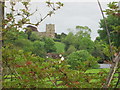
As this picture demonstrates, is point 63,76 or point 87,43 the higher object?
point 63,76

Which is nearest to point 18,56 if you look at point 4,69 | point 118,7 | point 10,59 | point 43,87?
point 10,59

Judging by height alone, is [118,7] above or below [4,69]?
above

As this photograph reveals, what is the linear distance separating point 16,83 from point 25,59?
0.21 m

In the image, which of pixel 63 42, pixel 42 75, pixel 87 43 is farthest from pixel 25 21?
pixel 63 42

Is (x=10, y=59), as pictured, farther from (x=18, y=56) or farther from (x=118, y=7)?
(x=118, y=7)

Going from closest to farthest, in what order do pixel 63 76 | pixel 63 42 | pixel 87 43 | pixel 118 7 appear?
pixel 118 7 < pixel 63 76 < pixel 87 43 < pixel 63 42

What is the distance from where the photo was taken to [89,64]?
154 cm

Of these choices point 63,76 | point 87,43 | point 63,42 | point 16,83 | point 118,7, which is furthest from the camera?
point 63,42

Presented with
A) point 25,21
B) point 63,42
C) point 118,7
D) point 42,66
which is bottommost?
point 63,42

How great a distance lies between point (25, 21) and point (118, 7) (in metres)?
0.68

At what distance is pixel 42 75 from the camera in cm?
154

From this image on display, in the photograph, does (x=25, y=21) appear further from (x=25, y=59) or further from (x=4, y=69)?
(x=4, y=69)

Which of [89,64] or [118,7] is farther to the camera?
[89,64]

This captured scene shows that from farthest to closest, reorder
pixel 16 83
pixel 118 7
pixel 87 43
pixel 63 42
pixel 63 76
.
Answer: pixel 63 42 < pixel 87 43 < pixel 16 83 < pixel 63 76 < pixel 118 7
